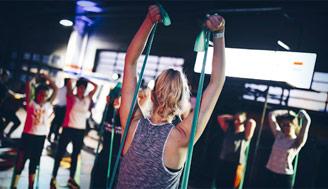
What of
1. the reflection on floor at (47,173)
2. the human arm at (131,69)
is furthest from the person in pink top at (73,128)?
the human arm at (131,69)

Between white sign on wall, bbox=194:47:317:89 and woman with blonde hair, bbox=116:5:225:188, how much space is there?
11.7ft

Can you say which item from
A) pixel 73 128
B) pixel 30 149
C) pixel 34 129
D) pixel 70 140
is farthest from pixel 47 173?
pixel 34 129

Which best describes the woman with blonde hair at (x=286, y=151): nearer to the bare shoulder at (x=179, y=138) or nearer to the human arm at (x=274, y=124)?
the human arm at (x=274, y=124)

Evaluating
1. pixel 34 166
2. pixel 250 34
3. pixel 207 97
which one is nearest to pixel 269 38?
pixel 250 34

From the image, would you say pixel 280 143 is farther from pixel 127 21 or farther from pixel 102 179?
pixel 127 21

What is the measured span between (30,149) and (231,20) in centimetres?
513

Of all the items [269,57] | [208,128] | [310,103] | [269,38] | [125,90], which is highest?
[269,38]

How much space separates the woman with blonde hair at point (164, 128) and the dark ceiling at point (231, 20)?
154 inches

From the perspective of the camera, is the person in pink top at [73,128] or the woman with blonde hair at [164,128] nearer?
the woman with blonde hair at [164,128]

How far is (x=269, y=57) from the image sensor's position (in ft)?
16.1

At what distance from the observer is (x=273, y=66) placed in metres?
4.88

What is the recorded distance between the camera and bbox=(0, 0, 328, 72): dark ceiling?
5203 millimetres

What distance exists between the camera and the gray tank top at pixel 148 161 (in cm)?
109

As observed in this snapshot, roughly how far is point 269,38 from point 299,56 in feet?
5.80
